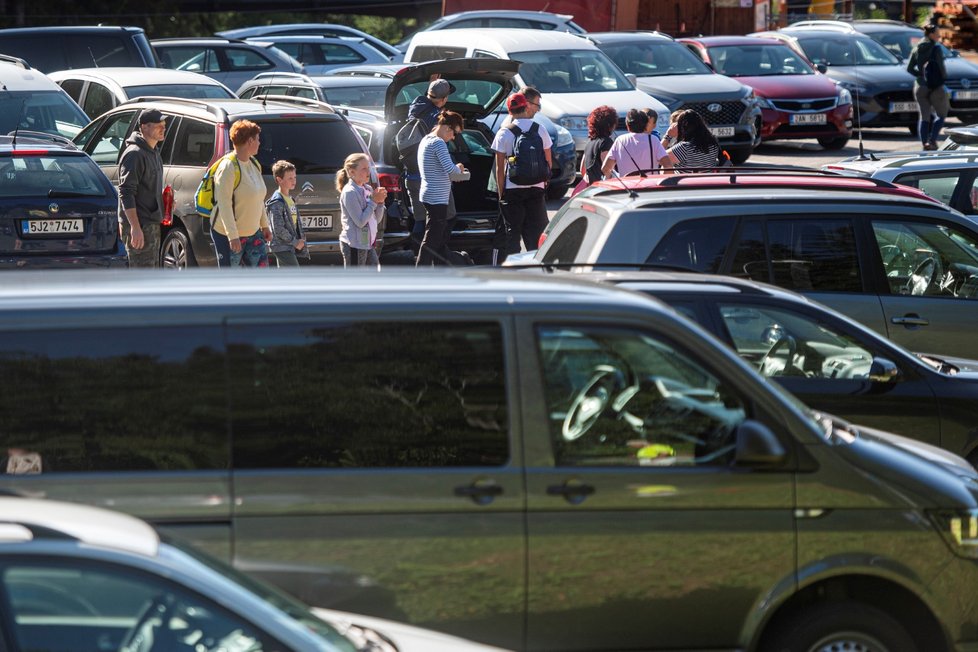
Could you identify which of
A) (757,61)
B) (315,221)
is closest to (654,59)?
(757,61)

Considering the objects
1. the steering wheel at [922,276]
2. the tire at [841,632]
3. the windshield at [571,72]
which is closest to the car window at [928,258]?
the steering wheel at [922,276]

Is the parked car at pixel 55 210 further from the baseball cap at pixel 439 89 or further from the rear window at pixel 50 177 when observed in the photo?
the baseball cap at pixel 439 89

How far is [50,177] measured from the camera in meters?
12.2

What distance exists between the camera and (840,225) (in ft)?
26.7

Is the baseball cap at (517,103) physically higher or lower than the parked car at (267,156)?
higher

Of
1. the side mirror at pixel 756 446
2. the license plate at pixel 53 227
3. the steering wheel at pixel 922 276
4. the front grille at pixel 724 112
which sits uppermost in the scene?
the side mirror at pixel 756 446

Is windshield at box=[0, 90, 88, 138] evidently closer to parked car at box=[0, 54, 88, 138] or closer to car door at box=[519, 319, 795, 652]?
parked car at box=[0, 54, 88, 138]

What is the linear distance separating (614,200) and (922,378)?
1.98m

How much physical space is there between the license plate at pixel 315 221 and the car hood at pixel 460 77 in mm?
1740

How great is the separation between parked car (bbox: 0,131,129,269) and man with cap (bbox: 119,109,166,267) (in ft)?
0.62

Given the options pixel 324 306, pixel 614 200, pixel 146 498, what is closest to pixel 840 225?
pixel 614 200

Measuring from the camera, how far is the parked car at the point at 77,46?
20.4 meters

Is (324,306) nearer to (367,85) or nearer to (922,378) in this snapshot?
(922,378)

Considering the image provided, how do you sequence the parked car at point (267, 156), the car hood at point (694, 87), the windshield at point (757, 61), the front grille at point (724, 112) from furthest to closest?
the windshield at point (757, 61)
the car hood at point (694, 87)
the front grille at point (724, 112)
the parked car at point (267, 156)
